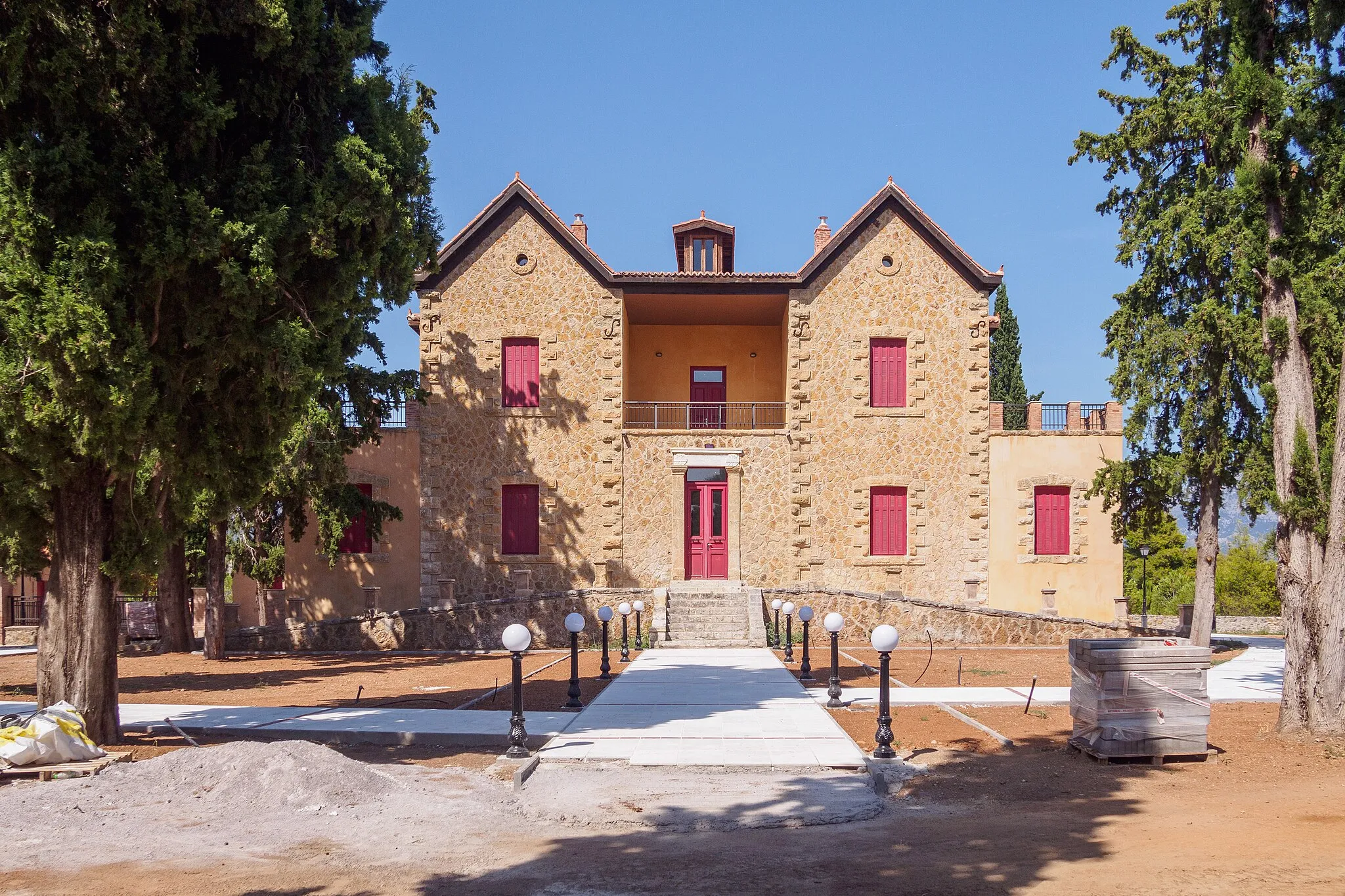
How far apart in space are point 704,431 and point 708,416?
2077 mm

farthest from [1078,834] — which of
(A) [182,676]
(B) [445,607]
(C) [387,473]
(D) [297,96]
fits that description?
(C) [387,473]

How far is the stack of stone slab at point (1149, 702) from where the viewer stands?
8.92m

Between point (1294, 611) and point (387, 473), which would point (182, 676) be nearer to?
point (387, 473)

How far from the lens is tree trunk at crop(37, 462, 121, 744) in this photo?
888 cm

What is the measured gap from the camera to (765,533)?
2247cm

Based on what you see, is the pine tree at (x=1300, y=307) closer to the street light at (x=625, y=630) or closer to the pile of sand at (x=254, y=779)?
the pile of sand at (x=254, y=779)

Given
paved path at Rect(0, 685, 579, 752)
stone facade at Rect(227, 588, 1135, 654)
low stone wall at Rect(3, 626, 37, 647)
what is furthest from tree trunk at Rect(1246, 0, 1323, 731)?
low stone wall at Rect(3, 626, 37, 647)

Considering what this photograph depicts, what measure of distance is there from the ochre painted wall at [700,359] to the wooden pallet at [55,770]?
17611 millimetres

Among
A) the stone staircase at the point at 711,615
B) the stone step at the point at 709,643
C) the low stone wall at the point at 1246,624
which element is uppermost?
the stone staircase at the point at 711,615

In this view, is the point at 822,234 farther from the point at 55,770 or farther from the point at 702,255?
the point at 55,770

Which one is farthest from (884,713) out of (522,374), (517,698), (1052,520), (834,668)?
(522,374)

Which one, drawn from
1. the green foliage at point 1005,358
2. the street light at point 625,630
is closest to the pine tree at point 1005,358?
the green foliage at point 1005,358

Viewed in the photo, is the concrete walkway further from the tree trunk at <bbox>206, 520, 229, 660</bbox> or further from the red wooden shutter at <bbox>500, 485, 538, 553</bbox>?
the red wooden shutter at <bbox>500, 485, 538, 553</bbox>

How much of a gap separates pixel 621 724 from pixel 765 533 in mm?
11999
